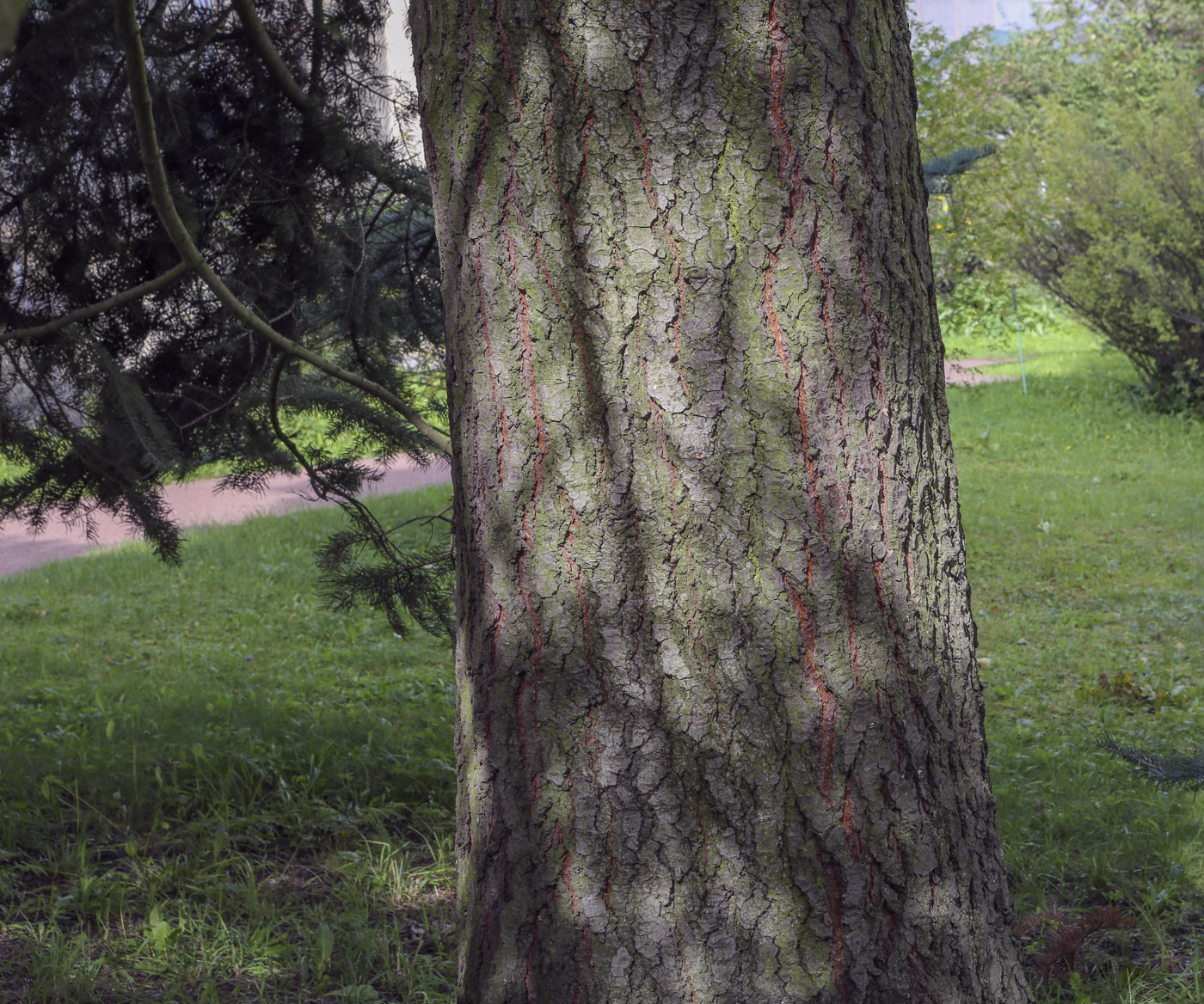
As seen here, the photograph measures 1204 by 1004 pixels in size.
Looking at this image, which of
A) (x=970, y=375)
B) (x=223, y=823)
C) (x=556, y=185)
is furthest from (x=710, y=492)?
(x=970, y=375)

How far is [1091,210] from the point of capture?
12.3 m

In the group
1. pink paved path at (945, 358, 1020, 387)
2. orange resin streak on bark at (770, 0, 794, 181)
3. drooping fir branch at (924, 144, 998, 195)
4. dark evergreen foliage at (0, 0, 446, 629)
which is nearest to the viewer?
orange resin streak on bark at (770, 0, 794, 181)

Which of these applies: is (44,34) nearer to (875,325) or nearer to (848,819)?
(875,325)

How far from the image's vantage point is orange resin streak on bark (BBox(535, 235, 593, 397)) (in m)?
1.50

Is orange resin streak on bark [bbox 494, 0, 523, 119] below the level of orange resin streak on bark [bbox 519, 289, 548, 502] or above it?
above

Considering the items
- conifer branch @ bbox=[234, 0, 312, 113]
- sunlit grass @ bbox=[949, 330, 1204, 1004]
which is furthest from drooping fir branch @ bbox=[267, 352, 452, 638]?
sunlit grass @ bbox=[949, 330, 1204, 1004]

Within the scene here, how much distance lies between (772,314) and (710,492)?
271 millimetres

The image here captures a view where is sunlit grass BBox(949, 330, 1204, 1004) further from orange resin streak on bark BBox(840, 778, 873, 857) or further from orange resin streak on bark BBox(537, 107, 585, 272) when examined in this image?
orange resin streak on bark BBox(537, 107, 585, 272)

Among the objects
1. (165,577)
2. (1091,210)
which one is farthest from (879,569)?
(1091,210)

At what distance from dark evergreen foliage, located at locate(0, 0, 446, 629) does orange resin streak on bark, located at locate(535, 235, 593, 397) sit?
159 centimetres

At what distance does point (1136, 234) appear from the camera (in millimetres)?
11625

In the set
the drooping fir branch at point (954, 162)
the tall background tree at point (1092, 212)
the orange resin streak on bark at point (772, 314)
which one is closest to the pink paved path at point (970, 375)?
the tall background tree at point (1092, 212)

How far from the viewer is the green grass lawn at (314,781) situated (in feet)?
7.52

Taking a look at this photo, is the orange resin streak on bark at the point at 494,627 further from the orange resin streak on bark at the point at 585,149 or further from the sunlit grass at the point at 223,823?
the sunlit grass at the point at 223,823
